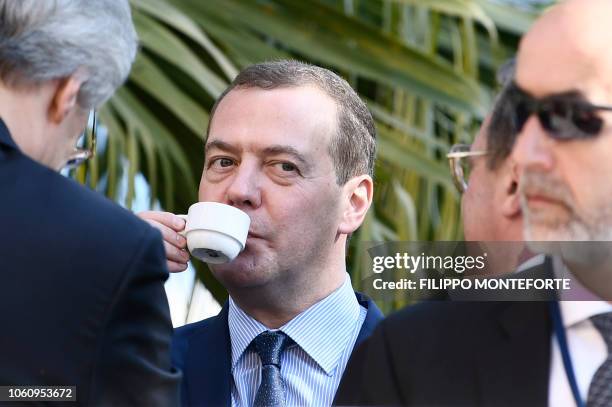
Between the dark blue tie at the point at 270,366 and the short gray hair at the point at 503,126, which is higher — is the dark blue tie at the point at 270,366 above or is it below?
below

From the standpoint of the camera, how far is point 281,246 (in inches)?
86.4

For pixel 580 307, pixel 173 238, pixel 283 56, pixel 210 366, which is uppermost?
pixel 283 56

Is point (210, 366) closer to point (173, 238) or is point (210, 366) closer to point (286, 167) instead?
→ point (173, 238)

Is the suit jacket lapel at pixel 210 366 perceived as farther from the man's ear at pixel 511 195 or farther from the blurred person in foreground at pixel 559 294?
the man's ear at pixel 511 195

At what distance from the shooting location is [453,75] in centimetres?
324

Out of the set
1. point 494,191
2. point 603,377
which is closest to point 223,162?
point 494,191

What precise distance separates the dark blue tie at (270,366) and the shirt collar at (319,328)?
0.7 inches

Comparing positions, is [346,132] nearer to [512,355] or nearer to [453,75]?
[512,355]

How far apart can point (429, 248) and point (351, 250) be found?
152 centimetres

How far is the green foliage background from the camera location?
3.52 meters

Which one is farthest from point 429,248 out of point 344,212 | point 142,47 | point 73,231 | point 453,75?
point 142,47

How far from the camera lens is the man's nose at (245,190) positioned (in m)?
2.16

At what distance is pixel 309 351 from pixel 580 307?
562 mm

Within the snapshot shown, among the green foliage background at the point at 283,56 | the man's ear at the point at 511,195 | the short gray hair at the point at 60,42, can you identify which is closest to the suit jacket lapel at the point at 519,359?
the man's ear at the point at 511,195
